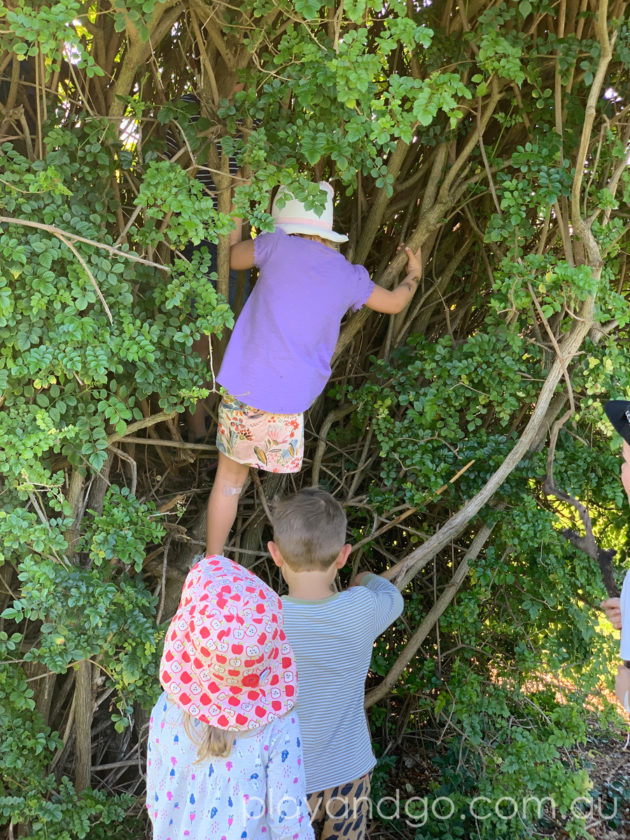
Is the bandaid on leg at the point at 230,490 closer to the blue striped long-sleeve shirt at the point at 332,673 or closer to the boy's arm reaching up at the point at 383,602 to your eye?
the boy's arm reaching up at the point at 383,602

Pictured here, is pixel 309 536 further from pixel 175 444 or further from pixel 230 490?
pixel 175 444

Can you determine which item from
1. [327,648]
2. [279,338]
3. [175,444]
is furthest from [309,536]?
[175,444]

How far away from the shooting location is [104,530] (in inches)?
81.7

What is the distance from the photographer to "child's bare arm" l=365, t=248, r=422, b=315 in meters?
2.46

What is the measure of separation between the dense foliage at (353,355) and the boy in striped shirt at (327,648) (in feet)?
1.48

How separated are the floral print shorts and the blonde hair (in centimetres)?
102

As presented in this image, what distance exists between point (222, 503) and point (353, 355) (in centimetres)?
88

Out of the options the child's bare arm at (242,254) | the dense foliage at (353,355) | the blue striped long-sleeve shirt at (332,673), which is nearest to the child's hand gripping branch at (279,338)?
the child's bare arm at (242,254)

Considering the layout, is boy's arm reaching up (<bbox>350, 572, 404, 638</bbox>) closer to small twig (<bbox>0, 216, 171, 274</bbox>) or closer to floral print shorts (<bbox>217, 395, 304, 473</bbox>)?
floral print shorts (<bbox>217, 395, 304, 473</bbox>)

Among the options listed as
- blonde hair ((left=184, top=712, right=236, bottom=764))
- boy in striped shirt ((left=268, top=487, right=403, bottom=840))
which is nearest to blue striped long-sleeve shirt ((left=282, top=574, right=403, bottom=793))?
boy in striped shirt ((left=268, top=487, right=403, bottom=840))

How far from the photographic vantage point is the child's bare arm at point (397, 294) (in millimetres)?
2465

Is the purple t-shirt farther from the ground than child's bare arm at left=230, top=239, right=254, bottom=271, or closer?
closer

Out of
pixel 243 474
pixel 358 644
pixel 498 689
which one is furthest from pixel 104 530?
pixel 498 689

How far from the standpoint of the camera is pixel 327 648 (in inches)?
72.2
